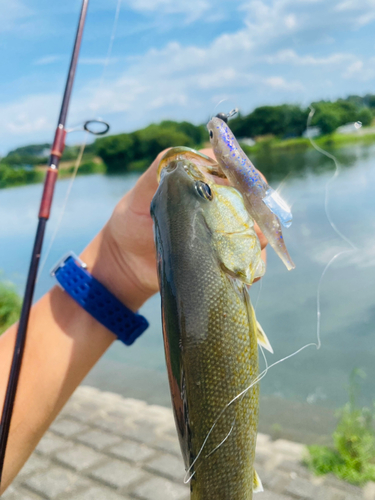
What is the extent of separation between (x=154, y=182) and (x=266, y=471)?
2716 millimetres

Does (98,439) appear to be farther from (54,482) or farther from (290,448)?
(290,448)

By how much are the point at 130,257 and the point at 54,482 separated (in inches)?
99.6

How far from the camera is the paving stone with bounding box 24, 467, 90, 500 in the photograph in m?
3.10

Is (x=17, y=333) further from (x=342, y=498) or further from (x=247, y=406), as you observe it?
(x=342, y=498)

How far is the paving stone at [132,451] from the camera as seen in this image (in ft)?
11.5

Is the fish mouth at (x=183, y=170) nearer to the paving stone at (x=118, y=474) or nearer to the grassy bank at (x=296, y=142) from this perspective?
the grassy bank at (x=296, y=142)

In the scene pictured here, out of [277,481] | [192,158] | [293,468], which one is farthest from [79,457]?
[192,158]

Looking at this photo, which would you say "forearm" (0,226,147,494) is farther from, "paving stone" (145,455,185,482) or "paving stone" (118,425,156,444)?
"paving stone" (118,425,156,444)

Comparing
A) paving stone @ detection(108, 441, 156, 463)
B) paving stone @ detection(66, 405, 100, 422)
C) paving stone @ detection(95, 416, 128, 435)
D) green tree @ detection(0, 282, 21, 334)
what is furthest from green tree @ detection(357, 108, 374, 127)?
green tree @ detection(0, 282, 21, 334)

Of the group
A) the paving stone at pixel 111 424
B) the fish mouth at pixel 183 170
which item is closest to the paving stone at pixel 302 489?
the paving stone at pixel 111 424

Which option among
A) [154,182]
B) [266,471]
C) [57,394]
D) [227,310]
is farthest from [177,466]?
[227,310]

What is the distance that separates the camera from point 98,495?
306 cm

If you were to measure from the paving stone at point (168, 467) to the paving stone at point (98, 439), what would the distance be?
522 mm

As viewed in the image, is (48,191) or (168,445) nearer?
(48,191)
